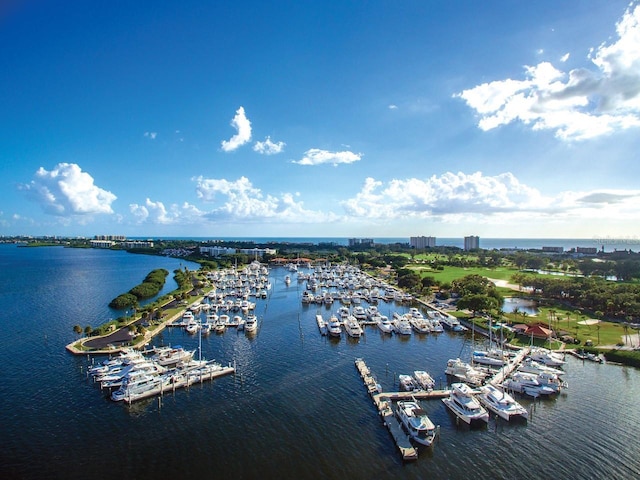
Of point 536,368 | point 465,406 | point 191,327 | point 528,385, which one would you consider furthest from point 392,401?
point 191,327

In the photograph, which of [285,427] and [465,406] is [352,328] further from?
[285,427]

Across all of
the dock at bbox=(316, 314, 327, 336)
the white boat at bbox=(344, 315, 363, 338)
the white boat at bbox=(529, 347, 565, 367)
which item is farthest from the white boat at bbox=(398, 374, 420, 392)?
the dock at bbox=(316, 314, 327, 336)

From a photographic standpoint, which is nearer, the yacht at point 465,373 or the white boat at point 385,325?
the yacht at point 465,373

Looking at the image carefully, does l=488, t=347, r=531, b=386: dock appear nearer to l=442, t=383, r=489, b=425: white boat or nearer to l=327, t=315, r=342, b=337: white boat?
l=442, t=383, r=489, b=425: white boat

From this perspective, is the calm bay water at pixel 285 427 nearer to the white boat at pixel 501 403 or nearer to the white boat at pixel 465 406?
the white boat at pixel 465 406

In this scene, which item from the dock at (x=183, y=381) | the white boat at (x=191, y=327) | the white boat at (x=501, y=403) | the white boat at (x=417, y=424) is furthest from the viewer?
the white boat at (x=191, y=327)

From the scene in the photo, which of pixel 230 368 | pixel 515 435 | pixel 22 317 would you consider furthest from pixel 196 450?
pixel 22 317

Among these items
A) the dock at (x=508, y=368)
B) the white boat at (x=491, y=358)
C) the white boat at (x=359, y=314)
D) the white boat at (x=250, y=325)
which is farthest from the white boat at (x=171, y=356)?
the white boat at (x=491, y=358)

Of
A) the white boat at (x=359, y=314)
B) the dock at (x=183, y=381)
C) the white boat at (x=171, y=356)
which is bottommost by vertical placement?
the dock at (x=183, y=381)
